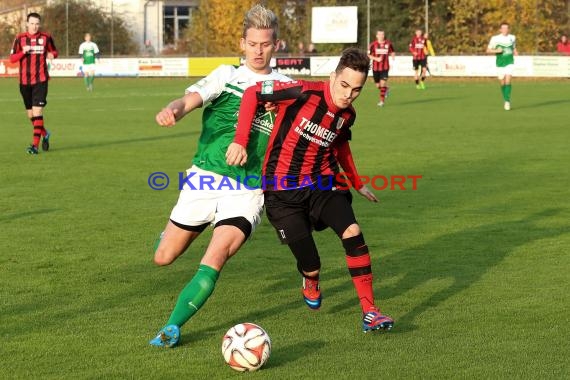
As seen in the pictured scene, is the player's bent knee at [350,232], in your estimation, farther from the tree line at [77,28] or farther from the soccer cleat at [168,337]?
the tree line at [77,28]

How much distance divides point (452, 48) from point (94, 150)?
38.5 metres

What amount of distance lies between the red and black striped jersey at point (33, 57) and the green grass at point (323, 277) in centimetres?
123

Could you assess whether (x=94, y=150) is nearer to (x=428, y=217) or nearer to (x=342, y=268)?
(x=428, y=217)

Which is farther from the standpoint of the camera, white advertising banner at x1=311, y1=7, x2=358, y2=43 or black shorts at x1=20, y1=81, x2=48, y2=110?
white advertising banner at x1=311, y1=7, x2=358, y2=43

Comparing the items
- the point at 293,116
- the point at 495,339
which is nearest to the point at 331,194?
the point at 293,116

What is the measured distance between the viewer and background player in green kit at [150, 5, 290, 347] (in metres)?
6.01

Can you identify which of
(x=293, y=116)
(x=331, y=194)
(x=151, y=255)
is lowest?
(x=151, y=255)

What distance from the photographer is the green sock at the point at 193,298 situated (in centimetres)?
596

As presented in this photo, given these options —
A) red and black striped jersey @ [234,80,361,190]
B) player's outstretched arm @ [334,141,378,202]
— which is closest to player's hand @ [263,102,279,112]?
red and black striped jersey @ [234,80,361,190]

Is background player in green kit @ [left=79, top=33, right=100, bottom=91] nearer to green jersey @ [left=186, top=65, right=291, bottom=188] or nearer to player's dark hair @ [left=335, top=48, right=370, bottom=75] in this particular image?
green jersey @ [left=186, top=65, right=291, bottom=188]

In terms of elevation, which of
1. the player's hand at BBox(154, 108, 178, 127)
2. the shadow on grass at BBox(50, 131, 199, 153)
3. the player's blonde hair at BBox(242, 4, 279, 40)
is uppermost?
the player's blonde hair at BBox(242, 4, 279, 40)

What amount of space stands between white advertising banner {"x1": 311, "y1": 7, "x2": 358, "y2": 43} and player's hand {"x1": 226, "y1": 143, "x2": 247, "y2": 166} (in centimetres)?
4973

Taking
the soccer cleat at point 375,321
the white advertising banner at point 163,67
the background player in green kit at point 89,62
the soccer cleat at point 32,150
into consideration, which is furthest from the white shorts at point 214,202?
the white advertising banner at point 163,67

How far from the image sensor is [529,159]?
16.1 m
